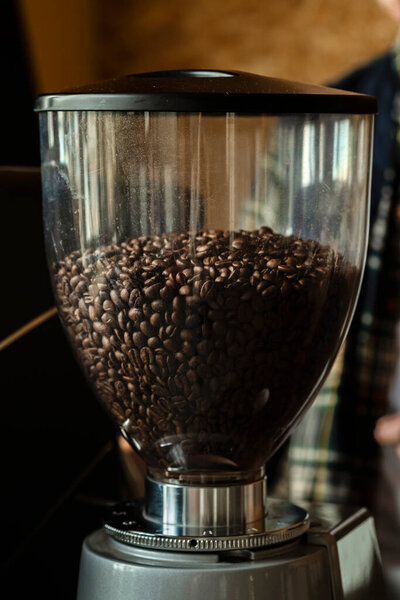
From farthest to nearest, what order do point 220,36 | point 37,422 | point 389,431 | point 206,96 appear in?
point 220,36
point 389,431
point 37,422
point 206,96

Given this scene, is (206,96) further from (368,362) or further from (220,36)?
(220,36)

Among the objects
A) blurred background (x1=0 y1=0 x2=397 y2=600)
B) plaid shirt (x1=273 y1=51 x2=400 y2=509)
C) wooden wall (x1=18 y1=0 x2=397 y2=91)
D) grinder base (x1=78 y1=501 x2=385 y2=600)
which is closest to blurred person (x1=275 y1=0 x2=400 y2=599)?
plaid shirt (x1=273 y1=51 x2=400 y2=509)

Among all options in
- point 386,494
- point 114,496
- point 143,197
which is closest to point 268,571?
point 143,197

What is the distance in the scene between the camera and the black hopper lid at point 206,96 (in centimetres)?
49

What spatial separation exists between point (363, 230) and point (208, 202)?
0.40 feet

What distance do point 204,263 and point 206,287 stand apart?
0.6 inches

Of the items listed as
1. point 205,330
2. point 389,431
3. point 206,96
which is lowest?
point 389,431

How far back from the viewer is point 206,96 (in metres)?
0.49

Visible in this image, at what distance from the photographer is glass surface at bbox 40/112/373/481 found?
528 mm

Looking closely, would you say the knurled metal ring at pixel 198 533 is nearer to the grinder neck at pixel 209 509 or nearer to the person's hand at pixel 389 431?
the grinder neck at pixel 209 509

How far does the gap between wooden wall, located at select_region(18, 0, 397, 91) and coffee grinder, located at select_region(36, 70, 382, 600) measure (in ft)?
5.60

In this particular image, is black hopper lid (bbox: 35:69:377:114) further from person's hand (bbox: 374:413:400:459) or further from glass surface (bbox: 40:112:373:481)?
person's hand (bbox: 374:413:400:459)

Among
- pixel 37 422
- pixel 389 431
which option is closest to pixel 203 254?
pixel 37 422

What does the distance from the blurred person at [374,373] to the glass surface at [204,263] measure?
2.44ft
